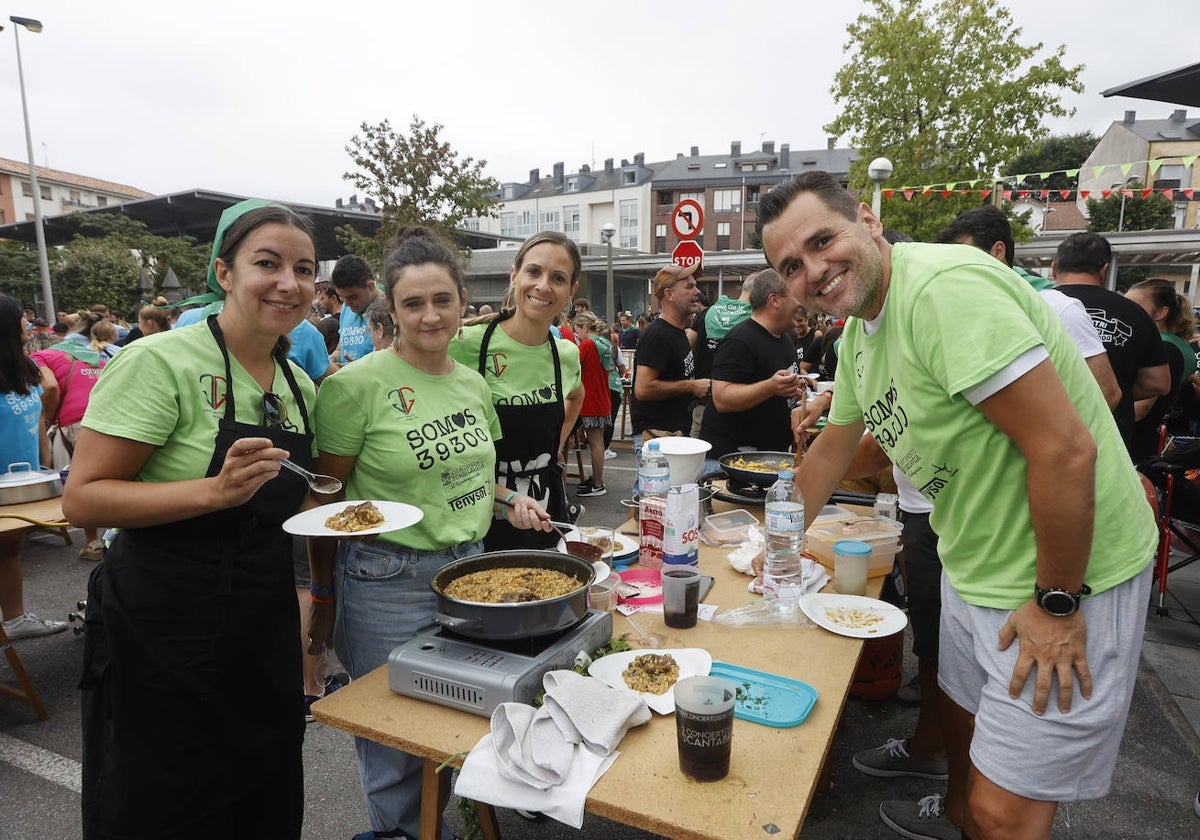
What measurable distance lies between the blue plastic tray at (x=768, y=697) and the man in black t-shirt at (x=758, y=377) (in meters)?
2.25

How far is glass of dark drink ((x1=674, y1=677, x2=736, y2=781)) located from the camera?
1.32m

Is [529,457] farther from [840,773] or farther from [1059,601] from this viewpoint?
[840,773]

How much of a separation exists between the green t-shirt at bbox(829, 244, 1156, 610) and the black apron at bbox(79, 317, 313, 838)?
1662 millimetres

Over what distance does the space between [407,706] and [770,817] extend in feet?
2.88

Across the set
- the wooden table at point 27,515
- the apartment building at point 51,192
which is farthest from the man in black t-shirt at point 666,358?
the apartment building at point 51,192

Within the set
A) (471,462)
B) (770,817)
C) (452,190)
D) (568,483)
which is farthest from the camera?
(452,190)

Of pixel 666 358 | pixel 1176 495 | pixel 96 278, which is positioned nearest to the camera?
pixel 1176 495

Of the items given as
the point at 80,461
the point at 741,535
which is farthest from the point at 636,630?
the point at 80,461

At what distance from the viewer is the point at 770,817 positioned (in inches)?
48.6

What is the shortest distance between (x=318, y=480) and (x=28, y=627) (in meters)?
3.68

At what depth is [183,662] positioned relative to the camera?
→ 1678 millimetres

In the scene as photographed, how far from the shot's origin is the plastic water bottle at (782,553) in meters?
2.15

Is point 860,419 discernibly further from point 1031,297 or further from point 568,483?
point 568,483

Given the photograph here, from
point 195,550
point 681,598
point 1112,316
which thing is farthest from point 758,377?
point 195,550
